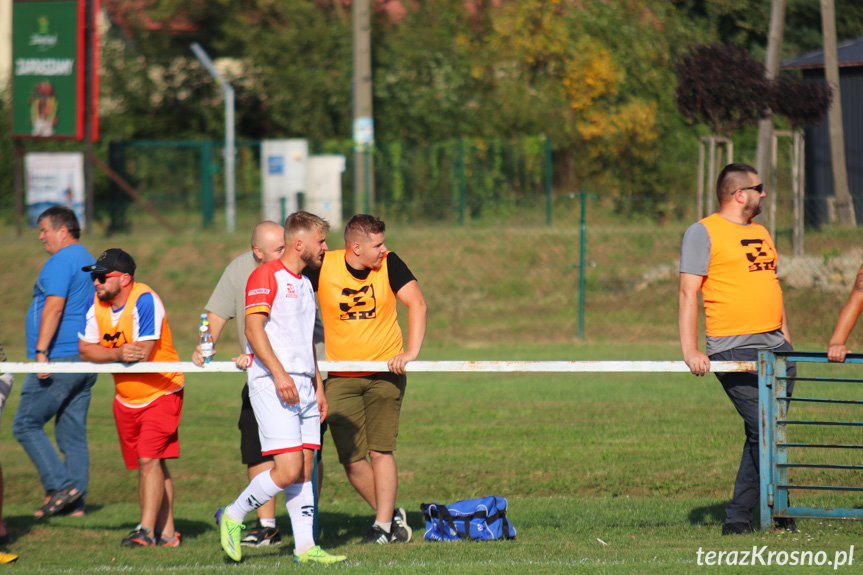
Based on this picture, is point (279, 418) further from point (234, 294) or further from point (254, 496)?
point (234, 294)

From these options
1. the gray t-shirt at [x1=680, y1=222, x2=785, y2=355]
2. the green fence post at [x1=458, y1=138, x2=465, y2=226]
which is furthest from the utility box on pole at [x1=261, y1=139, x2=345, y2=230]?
the gray t-shirt at [x1=680, y1=222, x2=785, y2=355]

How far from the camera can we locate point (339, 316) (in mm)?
5609

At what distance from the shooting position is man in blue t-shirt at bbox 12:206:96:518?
6.90m

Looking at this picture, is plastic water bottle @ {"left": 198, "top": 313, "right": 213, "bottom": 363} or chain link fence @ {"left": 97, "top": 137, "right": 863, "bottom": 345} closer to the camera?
plastic water bottle @ {"left": 198, "top": 313, "right": 213, "bottom": 363}

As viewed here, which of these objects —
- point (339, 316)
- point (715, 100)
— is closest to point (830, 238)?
point (715, 100)

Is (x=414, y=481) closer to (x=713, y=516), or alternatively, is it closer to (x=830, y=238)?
(x=713, y=516)

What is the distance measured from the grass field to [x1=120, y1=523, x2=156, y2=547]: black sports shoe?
0.10 meters

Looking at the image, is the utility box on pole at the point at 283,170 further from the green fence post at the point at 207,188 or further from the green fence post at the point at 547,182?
the green fence post at the point at 547,182

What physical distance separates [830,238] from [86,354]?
14.2 m

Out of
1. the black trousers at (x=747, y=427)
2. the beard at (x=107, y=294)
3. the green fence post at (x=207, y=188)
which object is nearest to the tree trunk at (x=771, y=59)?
the black trousers at (x=747, y=427)

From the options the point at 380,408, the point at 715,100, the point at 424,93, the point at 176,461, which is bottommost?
the point at 176,461

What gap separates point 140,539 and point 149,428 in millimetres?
706

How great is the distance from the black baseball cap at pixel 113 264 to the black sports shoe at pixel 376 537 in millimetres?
2198

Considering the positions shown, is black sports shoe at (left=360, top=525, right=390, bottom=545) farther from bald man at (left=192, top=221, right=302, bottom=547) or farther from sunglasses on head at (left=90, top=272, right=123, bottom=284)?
sunglasses on head at (left=90, top=272, right=123, bottom=284)
